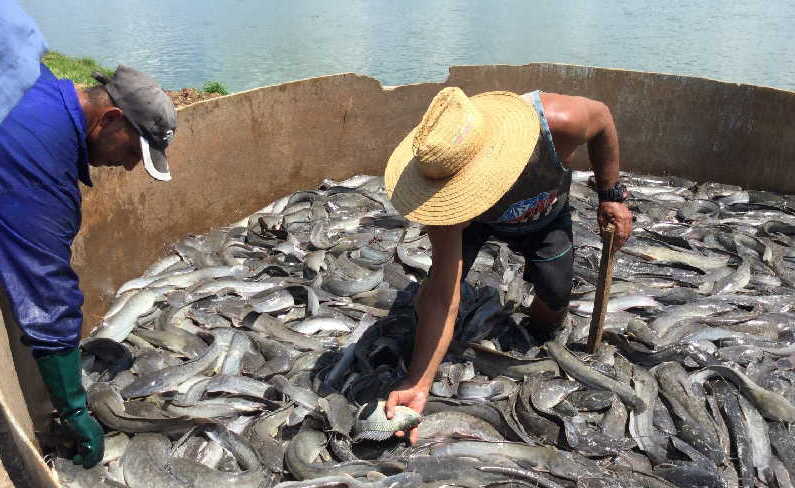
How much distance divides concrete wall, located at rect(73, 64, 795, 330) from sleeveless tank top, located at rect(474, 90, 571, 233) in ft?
8.91

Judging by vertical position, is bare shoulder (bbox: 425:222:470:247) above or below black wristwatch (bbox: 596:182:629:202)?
above

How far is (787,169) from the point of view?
5730mm

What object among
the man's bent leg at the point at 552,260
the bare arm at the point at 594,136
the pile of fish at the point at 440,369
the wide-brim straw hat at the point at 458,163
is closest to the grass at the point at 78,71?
the pile of fish at the point at 440,369

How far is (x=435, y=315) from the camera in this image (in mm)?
2840

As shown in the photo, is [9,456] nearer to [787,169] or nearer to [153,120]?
[153,120]

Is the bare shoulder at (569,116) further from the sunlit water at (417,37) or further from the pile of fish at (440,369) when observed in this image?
the sunlit water at (417,37)

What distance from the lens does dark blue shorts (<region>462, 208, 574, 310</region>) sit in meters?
3.49

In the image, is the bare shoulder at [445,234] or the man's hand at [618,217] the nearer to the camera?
the bare shoulder at [445,234]

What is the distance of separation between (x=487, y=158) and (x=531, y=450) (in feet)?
4.48

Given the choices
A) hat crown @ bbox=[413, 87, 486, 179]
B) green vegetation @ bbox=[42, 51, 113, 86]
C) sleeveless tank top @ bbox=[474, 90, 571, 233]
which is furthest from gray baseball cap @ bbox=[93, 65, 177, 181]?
green vegetation @ bbox=[42, 51, 113, 86]

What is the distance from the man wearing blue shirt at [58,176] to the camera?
2367mm

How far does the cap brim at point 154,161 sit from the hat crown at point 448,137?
1.06 meters

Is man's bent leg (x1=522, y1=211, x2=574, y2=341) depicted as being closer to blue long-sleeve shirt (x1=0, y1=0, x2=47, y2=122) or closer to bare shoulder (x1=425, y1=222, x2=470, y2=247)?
bare shoulder (x1=425, y1=222, x2=470, y2=247)

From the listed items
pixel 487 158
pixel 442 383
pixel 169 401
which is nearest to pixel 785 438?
A: pixel 442 383
